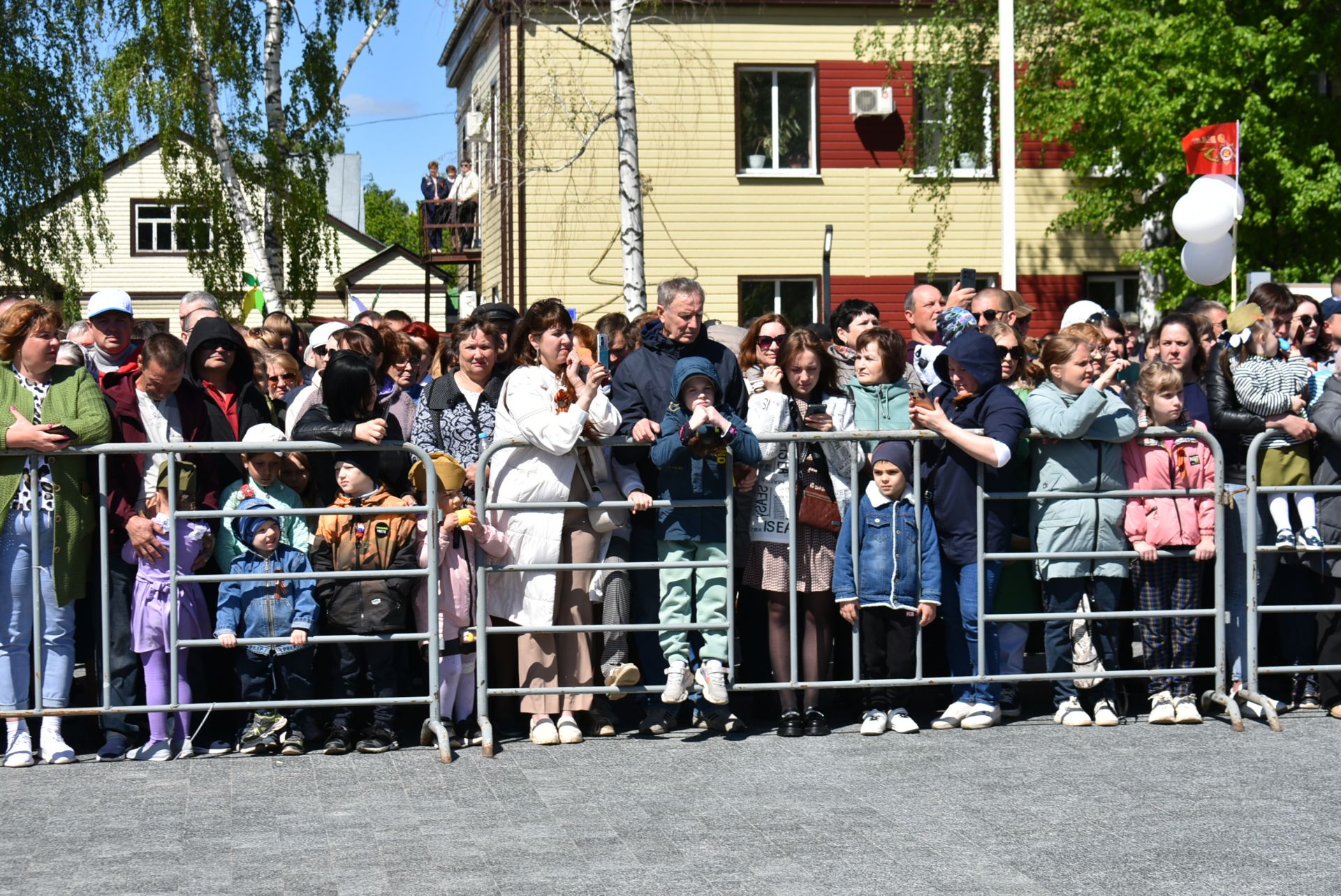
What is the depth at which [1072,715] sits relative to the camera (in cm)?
792

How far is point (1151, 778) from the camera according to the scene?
6.76 metres

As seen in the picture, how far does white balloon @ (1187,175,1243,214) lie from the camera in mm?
13859

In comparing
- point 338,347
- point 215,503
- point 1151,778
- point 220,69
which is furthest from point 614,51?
point 1151,778

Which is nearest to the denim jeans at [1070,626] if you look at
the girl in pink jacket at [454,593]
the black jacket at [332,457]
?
the girl in pink jacket at [454,593]

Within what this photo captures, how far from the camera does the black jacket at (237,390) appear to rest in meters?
7.66

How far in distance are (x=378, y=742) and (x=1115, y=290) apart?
2254 cm

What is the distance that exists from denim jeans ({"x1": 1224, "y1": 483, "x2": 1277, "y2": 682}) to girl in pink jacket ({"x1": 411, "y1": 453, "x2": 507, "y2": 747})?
12.3 ft

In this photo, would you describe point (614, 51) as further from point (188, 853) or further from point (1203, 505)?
point (188, 853)

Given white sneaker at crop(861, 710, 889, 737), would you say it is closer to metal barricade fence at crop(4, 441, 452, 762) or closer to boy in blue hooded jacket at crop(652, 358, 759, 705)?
boy in blue hooded jacket at crop(652, 358, 759, 705)

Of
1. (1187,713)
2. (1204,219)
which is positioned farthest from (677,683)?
(1204,219)

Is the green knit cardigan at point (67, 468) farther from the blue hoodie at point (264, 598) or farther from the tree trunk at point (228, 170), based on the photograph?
the tree trunk at point (228, 170)

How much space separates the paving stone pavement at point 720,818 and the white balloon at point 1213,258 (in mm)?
7146

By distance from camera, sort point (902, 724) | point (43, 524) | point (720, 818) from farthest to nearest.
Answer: point (902, 724) → point (43, 524) → point (720, 818)

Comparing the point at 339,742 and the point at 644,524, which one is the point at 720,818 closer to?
the point at 644,524
